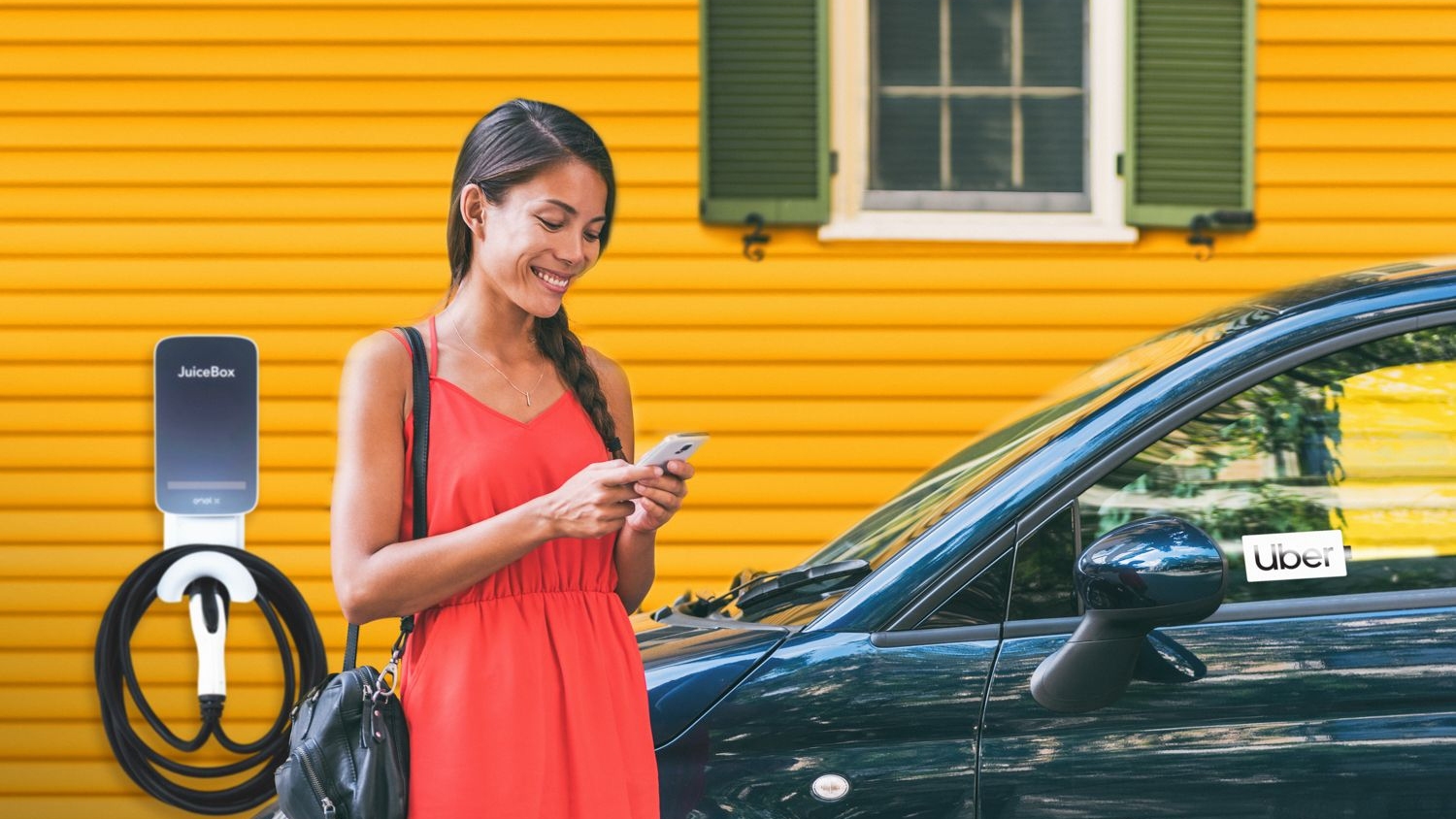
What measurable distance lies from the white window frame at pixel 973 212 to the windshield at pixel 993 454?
9.75 ft

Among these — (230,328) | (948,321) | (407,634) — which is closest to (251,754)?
(230,328)

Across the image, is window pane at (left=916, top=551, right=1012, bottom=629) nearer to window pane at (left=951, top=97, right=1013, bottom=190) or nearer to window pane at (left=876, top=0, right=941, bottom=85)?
window pane at (left=951, top=97, right=1013, bottom=190)

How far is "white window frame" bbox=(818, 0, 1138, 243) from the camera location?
6078 millimetres

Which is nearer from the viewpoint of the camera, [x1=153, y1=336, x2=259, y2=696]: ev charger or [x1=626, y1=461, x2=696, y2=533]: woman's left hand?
[x1=626, y1=461, x2=696, y2=533]: woman's left hand

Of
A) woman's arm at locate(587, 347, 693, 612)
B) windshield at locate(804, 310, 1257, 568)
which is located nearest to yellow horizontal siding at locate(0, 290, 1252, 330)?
windshield at locate(804, 310, 1257, 568)

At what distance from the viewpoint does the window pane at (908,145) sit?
6.27 meters

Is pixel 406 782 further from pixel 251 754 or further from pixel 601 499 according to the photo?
pixel 251 754

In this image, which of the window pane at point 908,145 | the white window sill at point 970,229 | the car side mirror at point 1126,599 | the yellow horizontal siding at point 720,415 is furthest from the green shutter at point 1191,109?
the car side mirror at point 1126,599

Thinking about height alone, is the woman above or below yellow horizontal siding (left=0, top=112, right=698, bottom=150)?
below

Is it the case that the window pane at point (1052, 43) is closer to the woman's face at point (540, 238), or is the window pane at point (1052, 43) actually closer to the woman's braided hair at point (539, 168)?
the woman's braided hair at point (539, 168)

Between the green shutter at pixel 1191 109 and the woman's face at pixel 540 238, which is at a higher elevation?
the green shutter at pixel 1191 109

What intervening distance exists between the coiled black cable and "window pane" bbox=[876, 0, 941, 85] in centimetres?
308

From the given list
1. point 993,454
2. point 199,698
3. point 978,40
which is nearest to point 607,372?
point 993,454

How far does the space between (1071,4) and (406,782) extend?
202 inches
